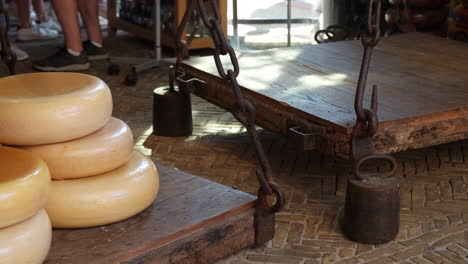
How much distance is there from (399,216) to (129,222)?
0.93m

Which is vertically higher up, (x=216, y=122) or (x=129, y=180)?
(x=129, y=180)

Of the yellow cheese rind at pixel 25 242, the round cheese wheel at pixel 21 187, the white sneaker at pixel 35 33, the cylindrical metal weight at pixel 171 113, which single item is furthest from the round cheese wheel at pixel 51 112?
the white sneaker at pixel 35 33

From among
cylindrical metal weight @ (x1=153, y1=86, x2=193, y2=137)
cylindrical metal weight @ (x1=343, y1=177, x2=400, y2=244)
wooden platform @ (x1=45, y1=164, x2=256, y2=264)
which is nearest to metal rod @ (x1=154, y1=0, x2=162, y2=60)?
cylindrical metal weight @ (x1=153, y1=86, x2=193, y2=137)

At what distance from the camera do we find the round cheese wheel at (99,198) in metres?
2.17

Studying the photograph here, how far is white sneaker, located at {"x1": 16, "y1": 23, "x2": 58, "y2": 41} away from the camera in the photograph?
617 cm

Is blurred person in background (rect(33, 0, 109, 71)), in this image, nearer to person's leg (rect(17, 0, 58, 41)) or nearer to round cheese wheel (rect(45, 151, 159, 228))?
person's leg (rect(17, 0, 58, 41))

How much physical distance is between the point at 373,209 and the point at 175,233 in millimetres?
691

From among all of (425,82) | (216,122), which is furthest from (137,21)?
(425,82)

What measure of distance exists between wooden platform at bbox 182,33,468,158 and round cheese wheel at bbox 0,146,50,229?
1122mm

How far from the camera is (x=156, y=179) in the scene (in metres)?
2.35

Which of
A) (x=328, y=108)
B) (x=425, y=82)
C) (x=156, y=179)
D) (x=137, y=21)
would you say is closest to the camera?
(x=156, y=179)

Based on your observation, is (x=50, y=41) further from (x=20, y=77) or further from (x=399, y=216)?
(x=399, y=216)

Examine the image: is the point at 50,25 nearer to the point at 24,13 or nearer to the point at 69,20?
the point at 24,13

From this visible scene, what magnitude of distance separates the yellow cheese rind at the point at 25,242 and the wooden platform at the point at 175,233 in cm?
9
